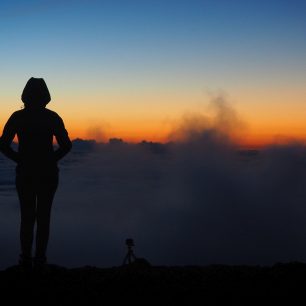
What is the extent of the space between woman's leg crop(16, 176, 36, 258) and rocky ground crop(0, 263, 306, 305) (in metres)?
0.39

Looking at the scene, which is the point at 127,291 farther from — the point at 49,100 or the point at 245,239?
the point at 245,239

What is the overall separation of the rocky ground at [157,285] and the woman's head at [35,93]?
8.69 ft

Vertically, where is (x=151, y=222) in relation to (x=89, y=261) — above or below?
above

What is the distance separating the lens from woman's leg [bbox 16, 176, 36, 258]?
6969 millimetres

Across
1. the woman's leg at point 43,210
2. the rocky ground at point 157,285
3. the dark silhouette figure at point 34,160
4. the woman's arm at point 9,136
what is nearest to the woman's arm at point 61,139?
the dark silhouette figure at point 34,160

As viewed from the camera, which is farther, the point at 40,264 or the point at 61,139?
the point at 61,139

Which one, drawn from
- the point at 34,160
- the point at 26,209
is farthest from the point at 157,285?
the point at 34,160

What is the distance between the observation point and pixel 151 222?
4948 inches

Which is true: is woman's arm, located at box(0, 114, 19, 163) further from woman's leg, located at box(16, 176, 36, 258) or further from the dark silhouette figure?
woman's leg, located at box(16, 176, 36, 258)

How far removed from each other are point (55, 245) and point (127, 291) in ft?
257

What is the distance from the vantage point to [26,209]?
704cm

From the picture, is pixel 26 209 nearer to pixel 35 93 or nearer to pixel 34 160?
pixel 34 160

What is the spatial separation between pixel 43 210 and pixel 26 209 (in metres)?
0.26

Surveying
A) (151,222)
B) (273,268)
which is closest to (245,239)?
(151,222)
